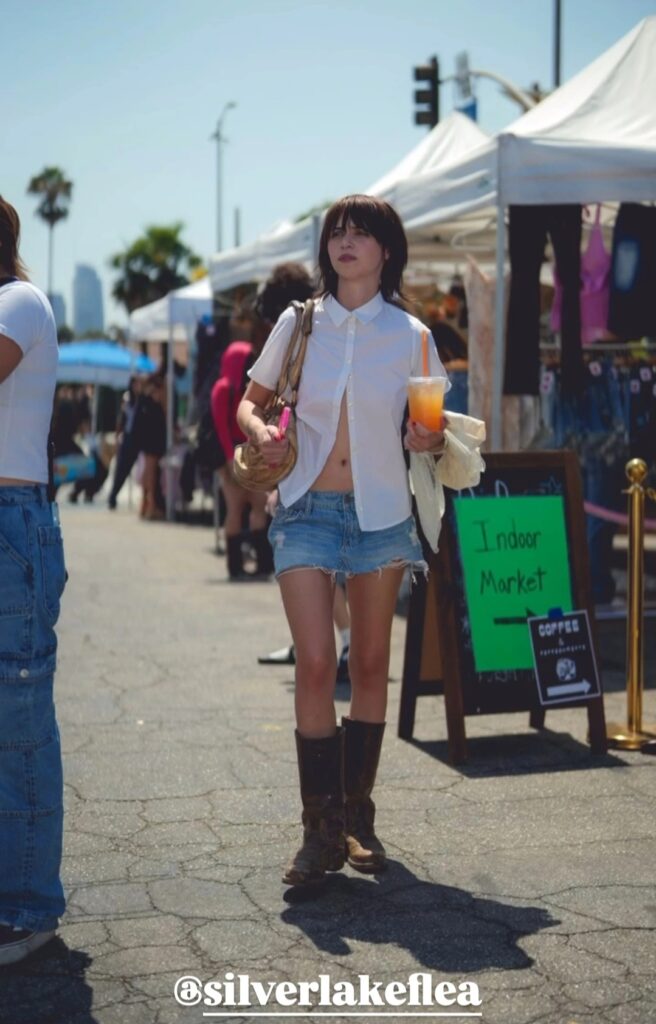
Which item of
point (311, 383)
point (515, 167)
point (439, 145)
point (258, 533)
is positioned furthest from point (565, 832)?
point (439, 145)

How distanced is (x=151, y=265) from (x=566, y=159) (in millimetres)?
71101

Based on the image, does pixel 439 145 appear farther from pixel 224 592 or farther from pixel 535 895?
pixel 535 895

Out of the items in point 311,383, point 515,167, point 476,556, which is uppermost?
point 515,167

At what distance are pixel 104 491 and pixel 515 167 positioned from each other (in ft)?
69.3

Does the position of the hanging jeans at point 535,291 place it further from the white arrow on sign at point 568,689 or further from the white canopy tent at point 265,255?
the white arrow on sign at point 568,689

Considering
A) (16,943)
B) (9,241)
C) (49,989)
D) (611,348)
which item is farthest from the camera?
(611,348)

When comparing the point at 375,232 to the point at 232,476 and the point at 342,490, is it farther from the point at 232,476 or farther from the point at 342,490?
the point at 232,476

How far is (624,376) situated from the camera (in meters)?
9.17

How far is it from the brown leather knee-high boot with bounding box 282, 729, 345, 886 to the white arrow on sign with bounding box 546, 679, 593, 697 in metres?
1.91

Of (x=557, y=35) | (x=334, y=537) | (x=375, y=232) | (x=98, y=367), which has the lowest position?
(x=334, y=537)

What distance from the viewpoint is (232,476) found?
12430 mm

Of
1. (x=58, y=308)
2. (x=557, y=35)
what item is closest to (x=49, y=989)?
(x=58, y=308)

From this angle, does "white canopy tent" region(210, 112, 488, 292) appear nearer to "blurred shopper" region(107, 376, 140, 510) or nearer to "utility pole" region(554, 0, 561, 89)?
"blurred shopper" region(107, 376, 140, 510)

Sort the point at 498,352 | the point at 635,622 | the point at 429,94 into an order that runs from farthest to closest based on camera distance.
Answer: the point at 429,94 → the point at 498,352 → the point at 635,622
